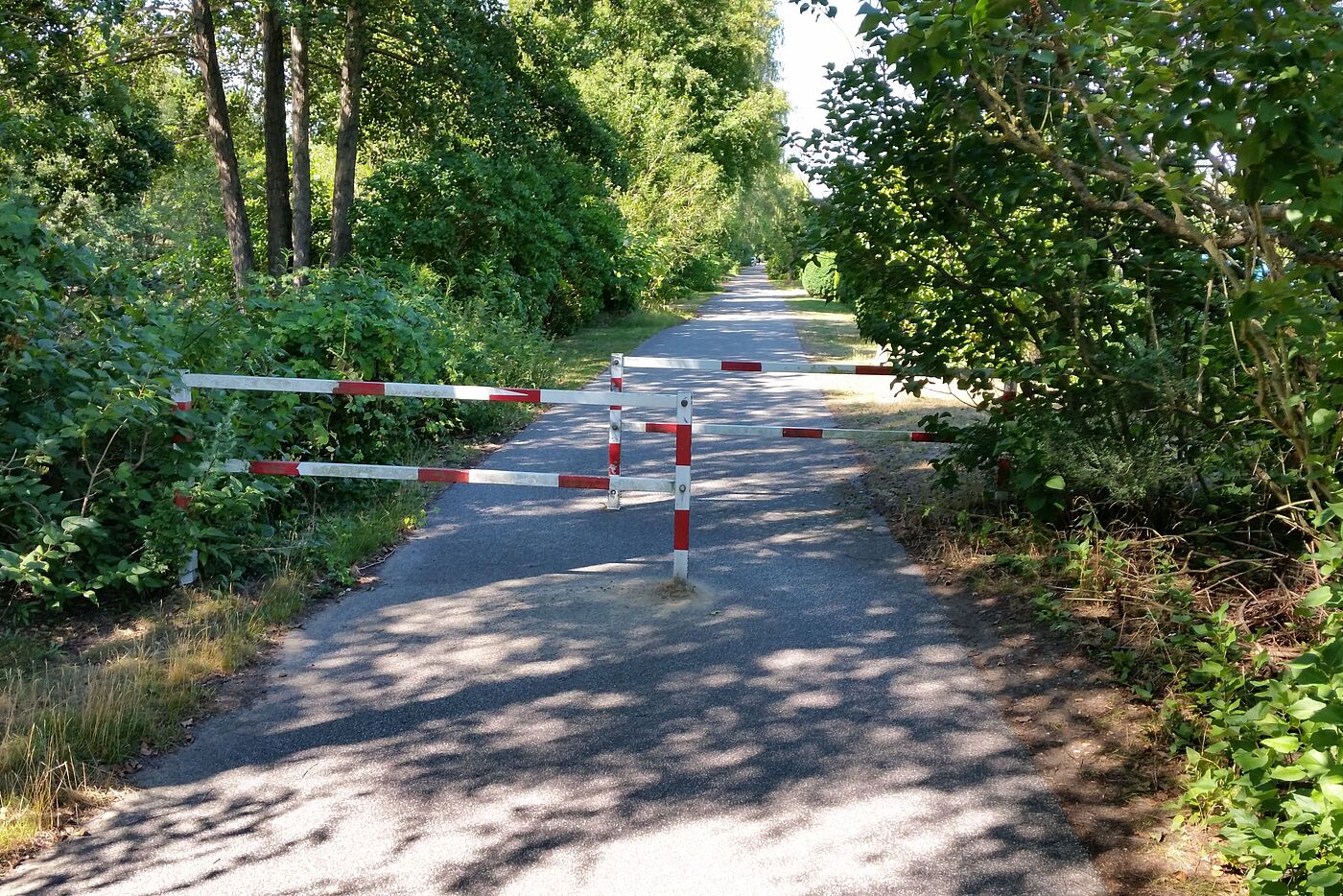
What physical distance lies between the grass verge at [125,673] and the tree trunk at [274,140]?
12.6m

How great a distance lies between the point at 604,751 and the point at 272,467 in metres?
3.11

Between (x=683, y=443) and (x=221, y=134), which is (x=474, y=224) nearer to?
(x=221, y=134)

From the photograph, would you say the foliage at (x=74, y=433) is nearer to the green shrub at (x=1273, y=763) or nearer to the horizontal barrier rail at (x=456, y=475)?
the horizontal barrier rail at (x=456, y=475)

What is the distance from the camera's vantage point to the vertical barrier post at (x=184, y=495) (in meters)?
6.33

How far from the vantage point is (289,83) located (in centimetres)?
2250

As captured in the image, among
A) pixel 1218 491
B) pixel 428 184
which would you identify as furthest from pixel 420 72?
pixel 1218 491

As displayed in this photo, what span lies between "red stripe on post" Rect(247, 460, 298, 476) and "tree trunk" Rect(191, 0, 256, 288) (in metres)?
12.3

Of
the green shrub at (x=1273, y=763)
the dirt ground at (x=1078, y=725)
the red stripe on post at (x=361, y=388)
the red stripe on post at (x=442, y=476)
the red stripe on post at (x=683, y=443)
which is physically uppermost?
the red stripe on post at (x=361, y=388)

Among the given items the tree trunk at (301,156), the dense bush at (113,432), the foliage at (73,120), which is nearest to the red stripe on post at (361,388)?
the dense bush at (113,432)

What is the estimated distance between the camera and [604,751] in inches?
180

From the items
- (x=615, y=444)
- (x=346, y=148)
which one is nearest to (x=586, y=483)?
(x=615, y=444)

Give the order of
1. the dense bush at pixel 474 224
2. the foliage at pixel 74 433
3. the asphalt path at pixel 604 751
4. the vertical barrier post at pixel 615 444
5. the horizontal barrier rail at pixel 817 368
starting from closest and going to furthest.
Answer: the asphalt path at pixel 604 751, the foliage at pixel 74 433, the horizontal barrier rail at pixel 817 368, the vertical barrier post at pixel 615 444, the dense bush at pixel 474 224

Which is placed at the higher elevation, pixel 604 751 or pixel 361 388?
pixel 361 388

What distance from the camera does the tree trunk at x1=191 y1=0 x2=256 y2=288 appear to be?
17.7 m
